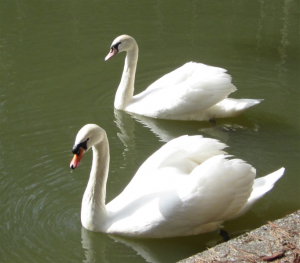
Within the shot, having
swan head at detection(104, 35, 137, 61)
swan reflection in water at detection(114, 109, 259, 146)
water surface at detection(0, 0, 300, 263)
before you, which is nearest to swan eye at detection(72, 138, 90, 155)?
water surface at detection(0, 0, 300, 263)

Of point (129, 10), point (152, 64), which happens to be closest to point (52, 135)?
point (152, 64)

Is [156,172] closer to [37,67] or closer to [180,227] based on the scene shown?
[180,227]

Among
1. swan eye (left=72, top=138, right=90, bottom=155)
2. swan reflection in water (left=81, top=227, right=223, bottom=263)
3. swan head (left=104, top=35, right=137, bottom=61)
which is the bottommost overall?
swan reflection in water (left=81, top=227, right=223, bottom=263)

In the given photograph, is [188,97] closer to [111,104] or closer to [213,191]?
[111,104]

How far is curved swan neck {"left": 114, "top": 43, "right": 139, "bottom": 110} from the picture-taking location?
7.28 meters

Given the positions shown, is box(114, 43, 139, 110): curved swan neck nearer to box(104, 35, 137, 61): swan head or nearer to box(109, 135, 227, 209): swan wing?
box(104, 35, 137, 61): swan head

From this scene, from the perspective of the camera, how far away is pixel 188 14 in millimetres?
10812

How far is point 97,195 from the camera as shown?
183 inches

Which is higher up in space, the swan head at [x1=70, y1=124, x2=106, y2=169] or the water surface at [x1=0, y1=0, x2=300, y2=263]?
the swan head at [x1=70, y1=124, x2=106, y2=169]

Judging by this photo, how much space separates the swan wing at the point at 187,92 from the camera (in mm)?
6715

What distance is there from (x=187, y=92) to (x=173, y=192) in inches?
102

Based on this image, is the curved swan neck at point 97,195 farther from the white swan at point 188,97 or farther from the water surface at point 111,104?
the white swan at point 188,97

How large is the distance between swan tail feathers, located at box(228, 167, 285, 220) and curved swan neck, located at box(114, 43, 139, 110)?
290cm

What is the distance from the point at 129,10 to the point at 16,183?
21.0 feet
